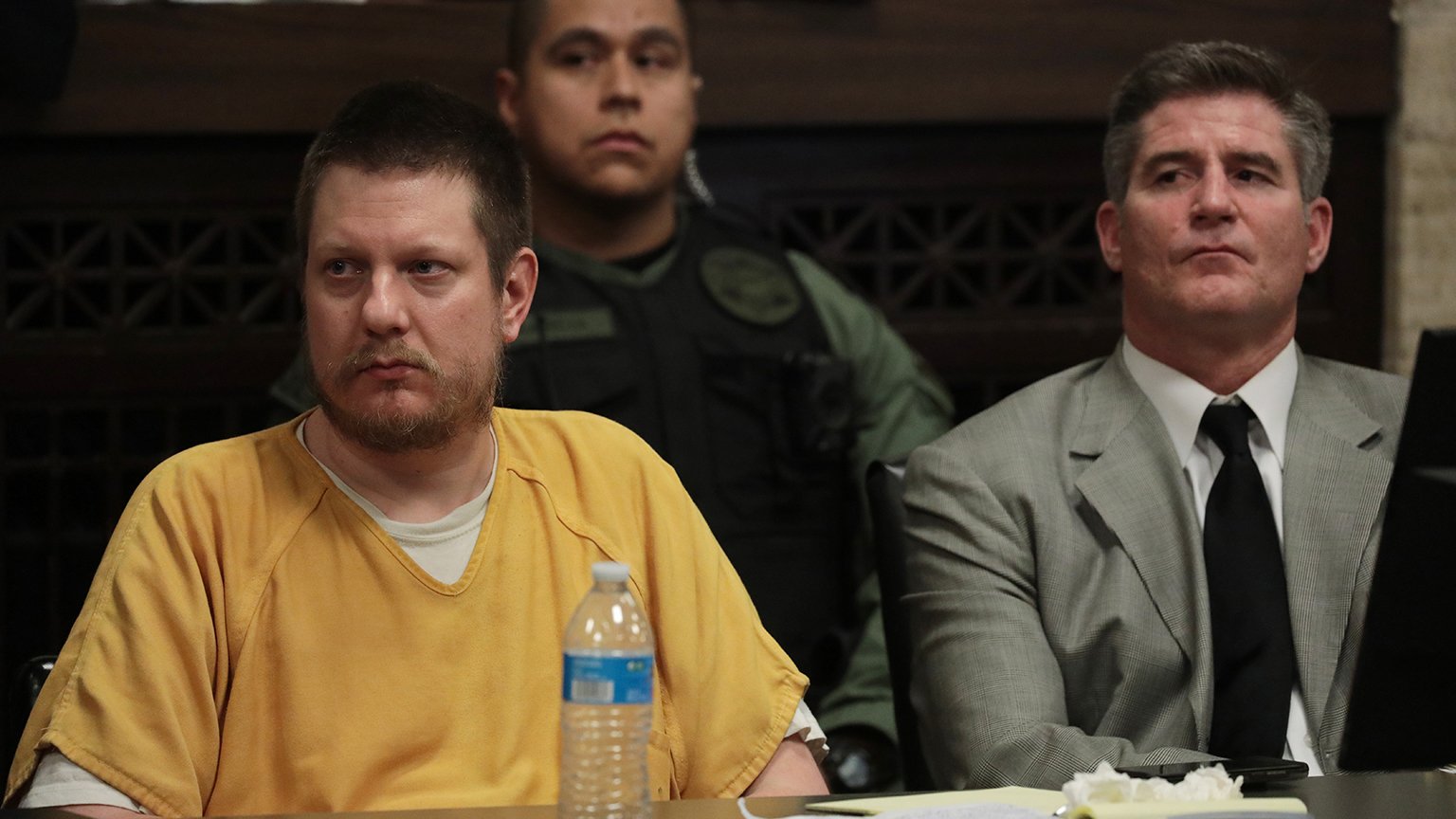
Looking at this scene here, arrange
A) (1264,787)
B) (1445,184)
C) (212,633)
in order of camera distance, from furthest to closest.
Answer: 1. (1445,184)
2. (212,633)
3. (1264,787)

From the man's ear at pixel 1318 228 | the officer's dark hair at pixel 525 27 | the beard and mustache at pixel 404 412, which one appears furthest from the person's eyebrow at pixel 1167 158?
the beard and mustache at pixel 404 412

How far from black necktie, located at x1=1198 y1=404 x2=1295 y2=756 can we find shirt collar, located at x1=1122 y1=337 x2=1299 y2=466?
7 centimetres

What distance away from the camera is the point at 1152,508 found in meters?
2.01

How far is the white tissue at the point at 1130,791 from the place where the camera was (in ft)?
4.09

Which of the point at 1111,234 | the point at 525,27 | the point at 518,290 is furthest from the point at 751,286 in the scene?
the point at 518,290

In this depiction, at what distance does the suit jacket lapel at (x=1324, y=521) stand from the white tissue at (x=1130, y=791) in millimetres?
710

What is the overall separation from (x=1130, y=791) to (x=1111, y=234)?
1.21 metres

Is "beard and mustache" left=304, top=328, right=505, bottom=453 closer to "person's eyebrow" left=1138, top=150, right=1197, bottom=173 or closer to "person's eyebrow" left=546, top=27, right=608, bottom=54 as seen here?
"person's eyebrow" left=1138, top=150, right=1197, bottom=173

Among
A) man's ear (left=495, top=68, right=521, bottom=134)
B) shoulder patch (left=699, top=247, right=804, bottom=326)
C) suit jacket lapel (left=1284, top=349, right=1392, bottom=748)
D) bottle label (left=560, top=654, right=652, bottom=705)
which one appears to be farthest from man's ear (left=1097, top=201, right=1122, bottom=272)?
bottle label (left=560, top=654, right=652, bottom=705)

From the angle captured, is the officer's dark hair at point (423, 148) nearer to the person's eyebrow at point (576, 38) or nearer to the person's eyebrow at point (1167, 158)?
the person's eyebrow at point (1167, 158)

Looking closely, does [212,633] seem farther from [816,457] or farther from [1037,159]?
[1037,159]

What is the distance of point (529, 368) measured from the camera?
107 inches

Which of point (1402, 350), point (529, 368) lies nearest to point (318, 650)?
point (529, 368)

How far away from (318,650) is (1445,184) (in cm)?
235
